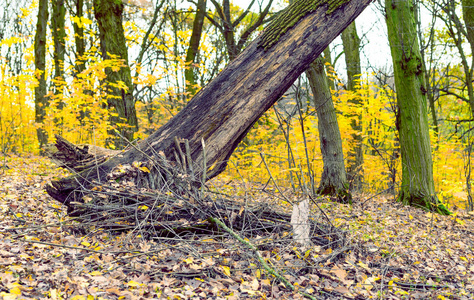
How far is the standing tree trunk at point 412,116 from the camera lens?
238 inches

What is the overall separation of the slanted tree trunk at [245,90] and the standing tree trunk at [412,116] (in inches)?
111

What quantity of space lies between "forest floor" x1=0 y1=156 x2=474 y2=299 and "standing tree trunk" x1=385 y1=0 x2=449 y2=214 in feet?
6.87

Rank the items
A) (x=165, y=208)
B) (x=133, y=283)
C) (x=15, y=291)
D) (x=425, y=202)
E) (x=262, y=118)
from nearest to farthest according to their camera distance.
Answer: (x=15, y=291) < (x=133, y=283) < (x=165, y=208) < (x=425, y=202) < (x=262, y=118)

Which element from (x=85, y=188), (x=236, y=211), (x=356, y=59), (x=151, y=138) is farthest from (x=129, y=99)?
(x=356, y=59)

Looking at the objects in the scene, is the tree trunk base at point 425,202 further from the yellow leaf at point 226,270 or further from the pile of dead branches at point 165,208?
the yellow leaf at point 226,270

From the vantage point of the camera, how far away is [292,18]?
3902 millimetres

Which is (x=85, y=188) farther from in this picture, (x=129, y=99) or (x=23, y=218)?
(x=129, y=99)

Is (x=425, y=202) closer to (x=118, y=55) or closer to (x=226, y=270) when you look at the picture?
(x=226, y=270)

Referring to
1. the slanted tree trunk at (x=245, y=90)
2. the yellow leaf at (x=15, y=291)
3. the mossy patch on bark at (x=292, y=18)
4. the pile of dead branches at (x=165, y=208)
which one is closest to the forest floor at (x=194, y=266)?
the yellow leaf at (x=15, y=291)

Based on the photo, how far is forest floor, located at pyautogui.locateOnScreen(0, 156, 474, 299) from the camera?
218cm

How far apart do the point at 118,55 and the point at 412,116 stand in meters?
6.04

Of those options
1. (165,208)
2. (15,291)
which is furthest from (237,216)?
(15,291)

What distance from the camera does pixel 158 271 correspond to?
2.44 meters

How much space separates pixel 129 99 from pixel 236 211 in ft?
14.9
